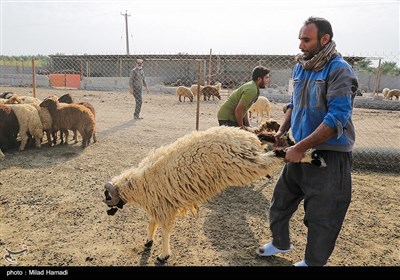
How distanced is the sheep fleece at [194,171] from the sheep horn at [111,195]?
5 centimetres

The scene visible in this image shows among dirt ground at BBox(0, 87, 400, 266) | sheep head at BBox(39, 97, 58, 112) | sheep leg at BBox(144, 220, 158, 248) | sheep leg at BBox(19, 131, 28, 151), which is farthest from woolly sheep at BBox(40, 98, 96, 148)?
sheep leg at BBox(144, 220, 158, 248)

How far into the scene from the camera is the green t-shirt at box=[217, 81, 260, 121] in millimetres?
4551

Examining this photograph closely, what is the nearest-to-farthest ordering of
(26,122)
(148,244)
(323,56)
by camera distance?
(323,56), (148,244), (26,122)

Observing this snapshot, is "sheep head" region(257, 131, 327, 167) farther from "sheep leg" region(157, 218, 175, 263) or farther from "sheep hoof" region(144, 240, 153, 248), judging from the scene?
"sheep hoof" region(144, 240, 153, 248)

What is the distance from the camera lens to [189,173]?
3162 millimetres

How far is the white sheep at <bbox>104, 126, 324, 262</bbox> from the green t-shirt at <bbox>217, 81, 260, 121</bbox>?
1441mm

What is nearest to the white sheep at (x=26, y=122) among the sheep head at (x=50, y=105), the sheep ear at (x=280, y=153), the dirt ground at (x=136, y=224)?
the sheep head at (x=50, y=105)

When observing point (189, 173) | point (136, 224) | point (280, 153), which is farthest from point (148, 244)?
point (280, 153)

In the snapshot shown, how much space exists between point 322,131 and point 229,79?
31.2 meters

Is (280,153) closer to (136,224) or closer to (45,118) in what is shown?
(136,224)

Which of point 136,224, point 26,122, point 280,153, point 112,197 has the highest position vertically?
point 280,153

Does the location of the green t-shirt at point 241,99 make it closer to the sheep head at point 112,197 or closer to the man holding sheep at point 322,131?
the man holding sheep at point 322,131

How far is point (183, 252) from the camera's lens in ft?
11.3

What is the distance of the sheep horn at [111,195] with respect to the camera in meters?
3.32
